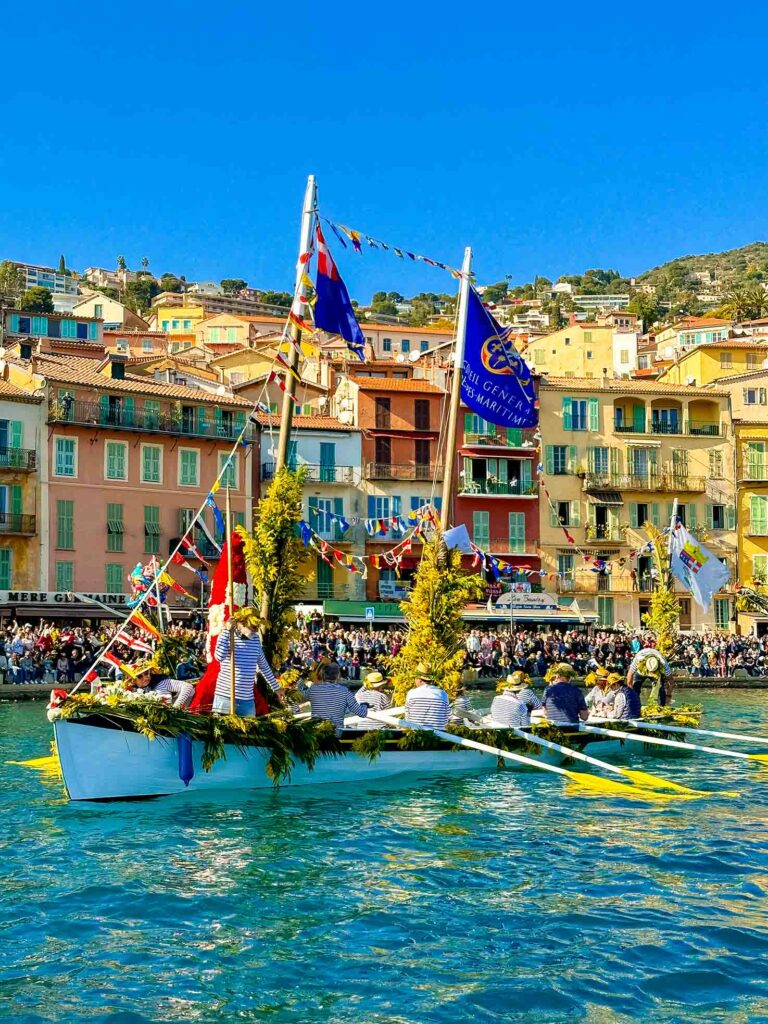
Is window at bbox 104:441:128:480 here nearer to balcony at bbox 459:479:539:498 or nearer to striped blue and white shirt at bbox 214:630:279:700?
balcony at bbox 459:479:539:498

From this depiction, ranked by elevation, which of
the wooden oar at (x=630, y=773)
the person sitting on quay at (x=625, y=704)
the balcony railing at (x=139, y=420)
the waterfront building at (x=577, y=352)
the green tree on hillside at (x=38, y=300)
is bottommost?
the wooden oar at (x=630, y=773)

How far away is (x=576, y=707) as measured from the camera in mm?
24406

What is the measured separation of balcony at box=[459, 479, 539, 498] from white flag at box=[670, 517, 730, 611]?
24.8 meters

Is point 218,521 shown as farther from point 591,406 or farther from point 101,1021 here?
point 591,406

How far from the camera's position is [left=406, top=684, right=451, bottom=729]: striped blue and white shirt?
21.7 meters

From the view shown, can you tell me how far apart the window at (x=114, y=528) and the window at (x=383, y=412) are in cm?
1523

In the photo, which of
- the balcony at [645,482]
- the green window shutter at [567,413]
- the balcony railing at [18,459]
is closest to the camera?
the balcony railing at [18,459]

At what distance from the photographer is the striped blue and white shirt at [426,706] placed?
21.7 metres

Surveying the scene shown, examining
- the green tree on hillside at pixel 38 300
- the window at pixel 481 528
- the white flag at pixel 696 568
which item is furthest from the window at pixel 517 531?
the green tree on hillside at pixel 38 300

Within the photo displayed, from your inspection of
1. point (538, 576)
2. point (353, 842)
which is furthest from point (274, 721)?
point (538, 576)

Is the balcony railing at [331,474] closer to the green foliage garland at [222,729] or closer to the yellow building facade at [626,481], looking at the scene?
the yellow building facade at [626,481]

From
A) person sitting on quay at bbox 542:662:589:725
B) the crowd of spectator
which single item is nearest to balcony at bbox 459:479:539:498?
the crowd of spectator

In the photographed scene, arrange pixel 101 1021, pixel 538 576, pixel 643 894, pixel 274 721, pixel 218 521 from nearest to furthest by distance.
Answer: pixel 101 1021, pixel 643 894, pixel 274 721, pixel 218 521, pixel 538 576

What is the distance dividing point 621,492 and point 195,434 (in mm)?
23622
